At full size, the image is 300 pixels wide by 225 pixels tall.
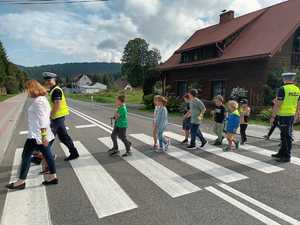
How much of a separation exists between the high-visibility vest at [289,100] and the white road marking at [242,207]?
2937mm

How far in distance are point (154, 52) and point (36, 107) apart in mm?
64618

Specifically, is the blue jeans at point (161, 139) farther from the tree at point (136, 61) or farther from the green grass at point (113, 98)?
the tree at point (136, 61)

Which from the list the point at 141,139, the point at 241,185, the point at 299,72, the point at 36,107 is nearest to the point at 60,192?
the point at 36,107

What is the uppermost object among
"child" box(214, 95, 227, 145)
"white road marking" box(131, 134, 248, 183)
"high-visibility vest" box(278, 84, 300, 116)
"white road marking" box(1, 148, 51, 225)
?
"high-visibility vest" box(278, 84, 300, 116)

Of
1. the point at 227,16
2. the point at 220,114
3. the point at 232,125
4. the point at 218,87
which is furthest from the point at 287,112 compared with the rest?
the point at 227,16

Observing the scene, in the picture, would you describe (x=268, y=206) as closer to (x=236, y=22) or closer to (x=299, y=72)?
(x=299, y=72)

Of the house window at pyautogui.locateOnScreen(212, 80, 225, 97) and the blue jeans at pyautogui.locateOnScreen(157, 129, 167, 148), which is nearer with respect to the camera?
the blue jeans at pyautogui.locateOnScreen(157, 129, 167, 148)

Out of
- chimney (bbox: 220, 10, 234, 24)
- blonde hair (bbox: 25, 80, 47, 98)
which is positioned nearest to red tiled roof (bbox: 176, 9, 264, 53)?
chimney (bbox: 220, 10, 234, 24)

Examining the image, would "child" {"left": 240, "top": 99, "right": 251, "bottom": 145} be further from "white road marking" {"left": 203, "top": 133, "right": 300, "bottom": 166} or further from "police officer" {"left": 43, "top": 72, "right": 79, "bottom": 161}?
"police officer" {"left": 43, "top": 72, "right": 79, "bottom": 161}

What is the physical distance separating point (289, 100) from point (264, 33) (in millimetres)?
15738

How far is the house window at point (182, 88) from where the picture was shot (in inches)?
1025

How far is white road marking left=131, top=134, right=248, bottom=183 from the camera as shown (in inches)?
208

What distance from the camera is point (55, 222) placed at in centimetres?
358

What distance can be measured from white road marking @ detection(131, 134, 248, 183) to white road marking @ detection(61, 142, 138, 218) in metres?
1.84
